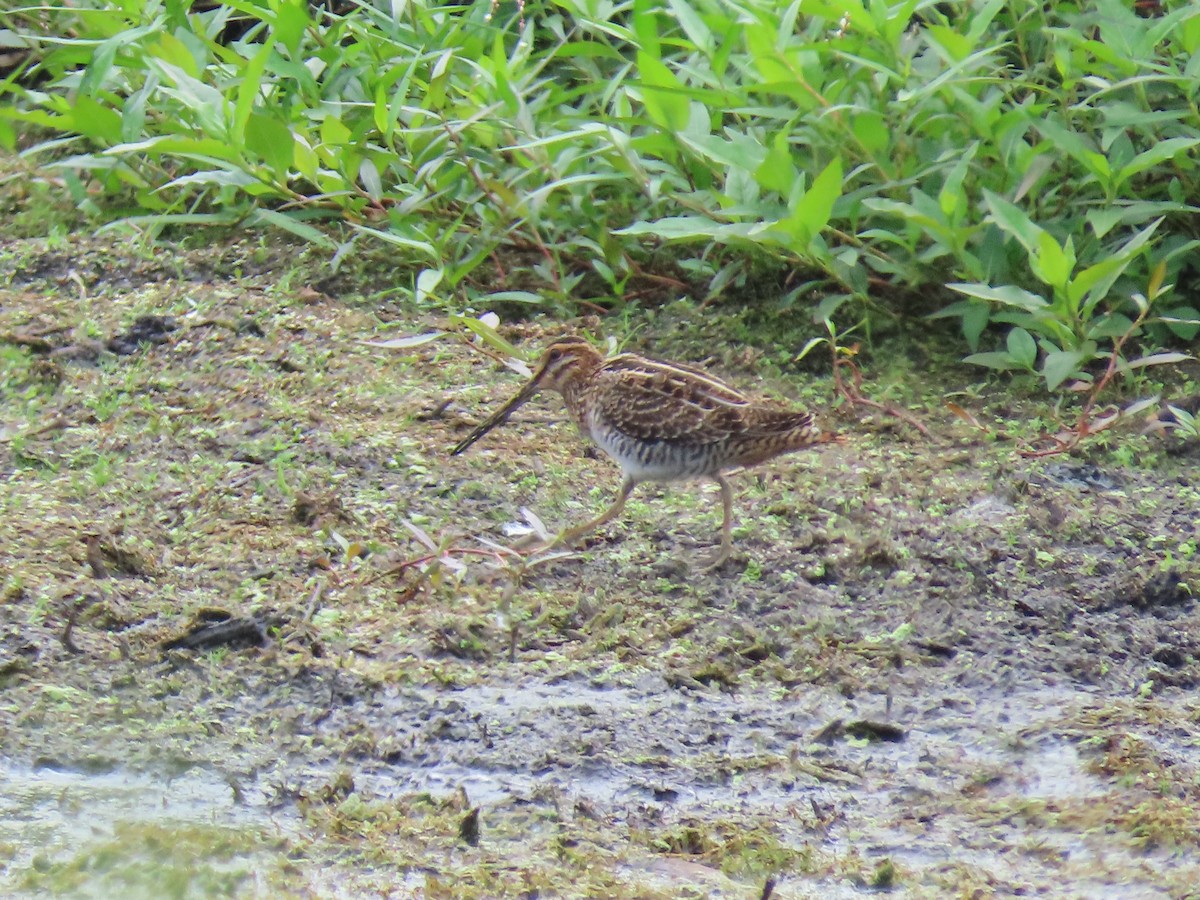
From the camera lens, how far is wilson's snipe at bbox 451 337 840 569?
4.77m

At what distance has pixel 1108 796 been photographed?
3.58m

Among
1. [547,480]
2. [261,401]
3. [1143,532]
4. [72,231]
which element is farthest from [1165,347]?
[72,231]

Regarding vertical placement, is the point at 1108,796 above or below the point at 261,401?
above

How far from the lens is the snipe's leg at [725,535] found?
4.65 metres

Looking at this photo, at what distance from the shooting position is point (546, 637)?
14.3 feet

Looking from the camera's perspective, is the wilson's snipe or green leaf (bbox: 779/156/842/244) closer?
the wilson's snipe

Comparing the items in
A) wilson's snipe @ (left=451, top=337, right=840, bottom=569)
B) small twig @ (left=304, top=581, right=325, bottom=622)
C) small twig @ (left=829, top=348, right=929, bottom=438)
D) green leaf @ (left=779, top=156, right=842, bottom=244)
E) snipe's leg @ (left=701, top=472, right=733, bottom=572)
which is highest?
green leaf @ (left=779, top=156, right=842, bottom=244)

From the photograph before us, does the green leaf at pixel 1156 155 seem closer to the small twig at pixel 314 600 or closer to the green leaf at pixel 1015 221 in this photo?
the green leaf at pixel 1015 221

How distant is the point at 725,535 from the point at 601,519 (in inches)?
14.6

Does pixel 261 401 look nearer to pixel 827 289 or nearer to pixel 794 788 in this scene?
pixel 827 289

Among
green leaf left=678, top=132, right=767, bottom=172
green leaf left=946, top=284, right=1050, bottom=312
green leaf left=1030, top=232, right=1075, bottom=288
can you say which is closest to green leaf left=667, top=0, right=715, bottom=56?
green leaf left=678, top=132, right=767, bottom=172

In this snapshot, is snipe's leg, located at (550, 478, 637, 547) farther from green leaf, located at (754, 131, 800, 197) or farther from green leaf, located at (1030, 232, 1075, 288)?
green leaf, located at (1030, 232, 1075, 288)

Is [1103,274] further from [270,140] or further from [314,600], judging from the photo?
[270,140]

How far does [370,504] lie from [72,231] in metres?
2.61
